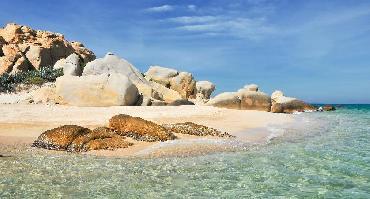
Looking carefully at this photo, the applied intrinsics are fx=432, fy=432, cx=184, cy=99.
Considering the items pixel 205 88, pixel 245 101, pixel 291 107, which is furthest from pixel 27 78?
pixel 291 107

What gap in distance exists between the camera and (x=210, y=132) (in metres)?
17.5

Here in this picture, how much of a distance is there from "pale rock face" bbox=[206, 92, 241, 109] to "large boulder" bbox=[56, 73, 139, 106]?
1258 centimetres

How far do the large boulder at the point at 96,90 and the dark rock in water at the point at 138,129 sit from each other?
10647 mm

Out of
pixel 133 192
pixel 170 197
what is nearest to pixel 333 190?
pixel 170 197

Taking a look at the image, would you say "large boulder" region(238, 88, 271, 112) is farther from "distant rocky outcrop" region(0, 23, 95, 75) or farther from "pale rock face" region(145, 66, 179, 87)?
"distant rocky outcrop" region(0, 23, 95, 75)

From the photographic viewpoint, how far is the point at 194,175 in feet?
34.0

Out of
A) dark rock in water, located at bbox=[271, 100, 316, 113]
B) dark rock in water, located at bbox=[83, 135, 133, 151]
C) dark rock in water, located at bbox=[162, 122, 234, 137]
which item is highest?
dark rock in water, located at bbox=[271, 100, 316, 113]

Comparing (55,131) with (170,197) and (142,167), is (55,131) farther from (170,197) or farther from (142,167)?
(170,197)

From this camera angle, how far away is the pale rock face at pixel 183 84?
46469 mm

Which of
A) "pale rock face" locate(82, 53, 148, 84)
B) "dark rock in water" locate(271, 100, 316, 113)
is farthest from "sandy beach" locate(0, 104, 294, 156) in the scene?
"dark rock in water" locate(271, 100, 316, 113)

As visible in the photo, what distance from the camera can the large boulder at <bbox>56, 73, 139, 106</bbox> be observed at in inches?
1050

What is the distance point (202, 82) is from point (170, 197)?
48.2 meters

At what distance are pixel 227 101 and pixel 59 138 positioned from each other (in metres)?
26.7

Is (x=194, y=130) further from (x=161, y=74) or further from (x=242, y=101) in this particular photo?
(x=161, y=74)
